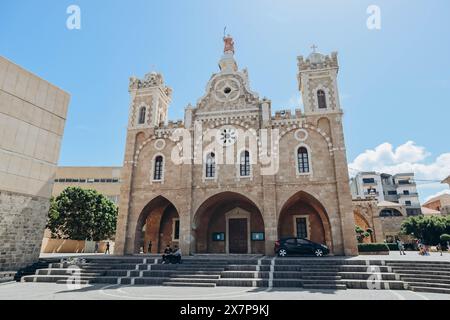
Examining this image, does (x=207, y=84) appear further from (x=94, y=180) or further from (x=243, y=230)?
(x=94, y=180)

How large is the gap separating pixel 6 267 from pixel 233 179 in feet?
46.6

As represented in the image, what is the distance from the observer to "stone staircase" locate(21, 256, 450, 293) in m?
11.7

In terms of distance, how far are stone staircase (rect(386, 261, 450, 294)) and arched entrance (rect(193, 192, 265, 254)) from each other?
10.1 metres

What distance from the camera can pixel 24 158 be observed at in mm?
15992

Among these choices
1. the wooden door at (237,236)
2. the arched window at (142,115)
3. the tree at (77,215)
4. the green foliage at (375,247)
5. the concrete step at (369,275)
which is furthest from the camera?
the tree at (77,215)

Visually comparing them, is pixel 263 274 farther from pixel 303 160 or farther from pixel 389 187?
pixel 389 187

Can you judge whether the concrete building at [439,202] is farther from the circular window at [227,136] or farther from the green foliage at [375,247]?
the circular window at [227,136]

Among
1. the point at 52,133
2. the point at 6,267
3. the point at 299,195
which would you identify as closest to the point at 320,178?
the point at 299,195

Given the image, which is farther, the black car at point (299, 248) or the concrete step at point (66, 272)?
the black car at point (299, 248)

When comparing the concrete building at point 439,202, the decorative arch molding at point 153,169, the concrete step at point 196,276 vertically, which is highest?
the concrete building at point 439,202

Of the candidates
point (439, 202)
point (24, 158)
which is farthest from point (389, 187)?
point (24, 158)

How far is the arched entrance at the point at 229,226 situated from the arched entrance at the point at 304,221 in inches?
73.7

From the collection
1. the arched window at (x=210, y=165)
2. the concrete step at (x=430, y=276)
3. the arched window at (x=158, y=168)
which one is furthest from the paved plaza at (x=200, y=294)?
the arched window at (x=158, y=168)

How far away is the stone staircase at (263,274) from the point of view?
11680mm
